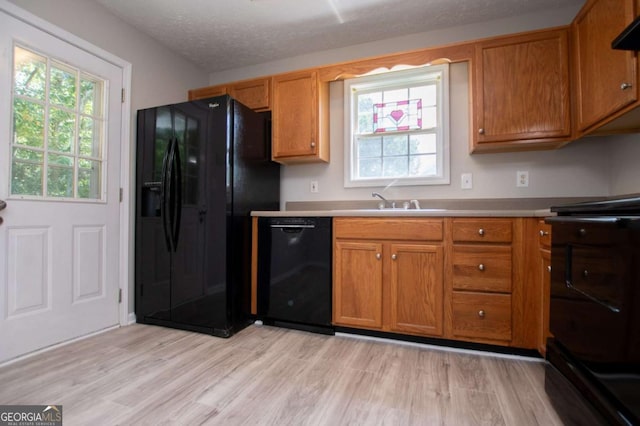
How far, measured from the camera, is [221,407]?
1.34 metres

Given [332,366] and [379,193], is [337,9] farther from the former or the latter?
[332,366]

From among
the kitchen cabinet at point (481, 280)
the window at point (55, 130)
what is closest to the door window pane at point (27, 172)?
the window at point (55, 130)

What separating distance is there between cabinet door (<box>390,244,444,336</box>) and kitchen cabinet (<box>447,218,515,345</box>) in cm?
8

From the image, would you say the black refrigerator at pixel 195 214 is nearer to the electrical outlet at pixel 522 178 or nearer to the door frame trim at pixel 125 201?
the door frame trim at pixel 125 201

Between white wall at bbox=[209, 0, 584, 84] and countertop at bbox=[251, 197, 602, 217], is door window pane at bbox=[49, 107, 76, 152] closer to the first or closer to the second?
countertop at bbox=[251, 197, 602, 217]

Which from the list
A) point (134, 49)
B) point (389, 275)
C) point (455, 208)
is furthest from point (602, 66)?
point (134, 49)

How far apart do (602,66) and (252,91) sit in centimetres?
250

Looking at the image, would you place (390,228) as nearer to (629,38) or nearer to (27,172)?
(629,38)

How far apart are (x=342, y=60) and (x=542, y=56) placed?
5.11 feet

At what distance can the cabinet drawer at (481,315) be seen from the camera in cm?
181

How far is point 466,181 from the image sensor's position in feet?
7.88

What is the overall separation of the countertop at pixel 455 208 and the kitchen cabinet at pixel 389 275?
55 millimetres

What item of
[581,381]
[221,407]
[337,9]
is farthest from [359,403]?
[337,9]

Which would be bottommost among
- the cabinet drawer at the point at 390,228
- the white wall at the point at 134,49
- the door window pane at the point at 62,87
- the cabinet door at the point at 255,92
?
the cabinet drawer at the point at 390,228
